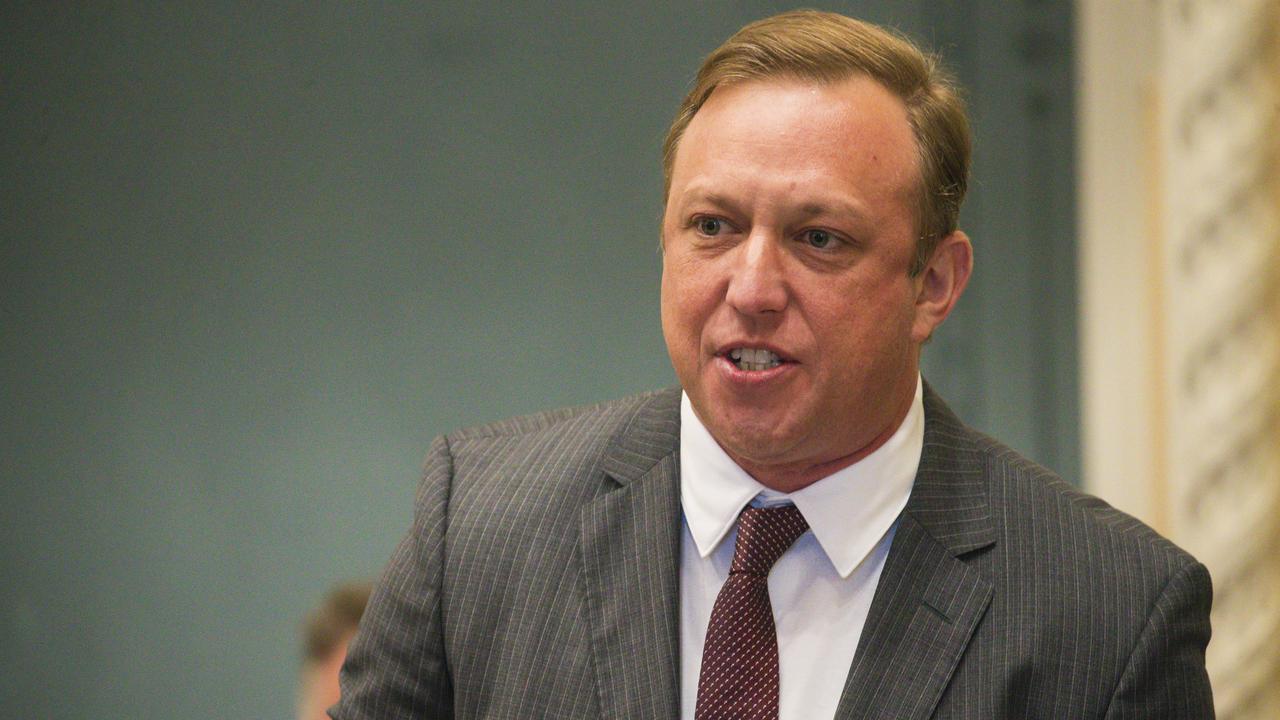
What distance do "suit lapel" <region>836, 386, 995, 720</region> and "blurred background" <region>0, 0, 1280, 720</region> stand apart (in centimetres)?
219

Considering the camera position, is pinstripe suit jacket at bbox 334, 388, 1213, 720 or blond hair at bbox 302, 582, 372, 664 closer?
pinstripe suit jacket at bbox 334, 388, 1213, 720

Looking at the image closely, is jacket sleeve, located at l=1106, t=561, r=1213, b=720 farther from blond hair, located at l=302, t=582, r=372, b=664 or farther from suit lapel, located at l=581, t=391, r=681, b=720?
blond hair, located at l=302, t=582, r=372, b=664

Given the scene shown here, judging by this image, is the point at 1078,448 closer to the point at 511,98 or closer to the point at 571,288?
the point at 571,288

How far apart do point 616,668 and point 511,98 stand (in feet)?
8.42

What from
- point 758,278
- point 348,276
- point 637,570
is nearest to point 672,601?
point 637,570

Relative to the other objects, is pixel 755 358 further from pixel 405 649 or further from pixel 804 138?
pixel 405 649

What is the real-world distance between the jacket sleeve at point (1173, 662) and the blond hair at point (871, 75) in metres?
0.41

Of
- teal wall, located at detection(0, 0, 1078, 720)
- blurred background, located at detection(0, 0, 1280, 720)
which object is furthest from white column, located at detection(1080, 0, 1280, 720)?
teal wall, located at detection(0, 0, 1078, 720)

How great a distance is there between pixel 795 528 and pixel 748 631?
12 cm

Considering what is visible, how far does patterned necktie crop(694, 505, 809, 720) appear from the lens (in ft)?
4.45

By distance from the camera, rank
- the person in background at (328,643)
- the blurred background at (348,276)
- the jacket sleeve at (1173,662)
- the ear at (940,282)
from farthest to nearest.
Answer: the blurred background at (348,276) → the person in background at (328,643) → the ear at (940,282) → the jacket sleeve at (1173,662)

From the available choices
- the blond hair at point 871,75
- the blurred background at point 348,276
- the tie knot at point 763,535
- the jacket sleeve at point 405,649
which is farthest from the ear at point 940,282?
the blurred background at point 348,276

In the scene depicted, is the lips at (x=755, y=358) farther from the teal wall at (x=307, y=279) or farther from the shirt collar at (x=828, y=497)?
the teal wall at (x=307, y=279)

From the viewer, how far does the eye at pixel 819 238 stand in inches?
54.7
